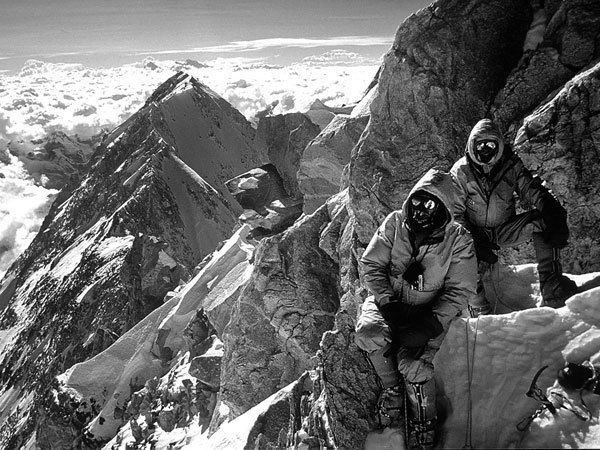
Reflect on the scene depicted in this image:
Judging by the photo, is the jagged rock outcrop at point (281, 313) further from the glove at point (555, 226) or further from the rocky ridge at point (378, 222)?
the glove at point (555, 226)

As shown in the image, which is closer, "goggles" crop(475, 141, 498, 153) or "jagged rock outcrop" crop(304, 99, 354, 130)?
"goggles" crop(475, 141, 498, 153)

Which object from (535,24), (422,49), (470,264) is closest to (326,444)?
(470,264)

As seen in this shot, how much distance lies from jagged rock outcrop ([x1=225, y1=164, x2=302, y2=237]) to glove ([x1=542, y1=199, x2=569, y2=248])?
119 ft

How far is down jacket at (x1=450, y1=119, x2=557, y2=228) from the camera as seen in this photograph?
34.4ft

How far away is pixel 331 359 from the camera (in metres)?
10.4

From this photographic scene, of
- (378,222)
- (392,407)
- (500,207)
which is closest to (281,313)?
(378,222)

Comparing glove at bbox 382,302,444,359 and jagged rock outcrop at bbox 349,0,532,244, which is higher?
jagged rock outcrop at bbox 349,0,532,244

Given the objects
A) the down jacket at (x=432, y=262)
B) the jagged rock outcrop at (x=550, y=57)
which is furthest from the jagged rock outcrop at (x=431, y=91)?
the down jacket at (x=432, y=262)

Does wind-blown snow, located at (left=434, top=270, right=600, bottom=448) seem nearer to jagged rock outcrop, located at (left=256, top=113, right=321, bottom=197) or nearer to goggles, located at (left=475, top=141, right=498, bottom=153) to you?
goggles, located at (left=475, top=141, right=498, bottom=153)

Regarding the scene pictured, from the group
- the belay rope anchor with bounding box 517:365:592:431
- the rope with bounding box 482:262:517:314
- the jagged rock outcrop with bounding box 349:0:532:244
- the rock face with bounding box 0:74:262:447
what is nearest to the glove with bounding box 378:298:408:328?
the belay rope anchor with bounding box 517:365:592:431

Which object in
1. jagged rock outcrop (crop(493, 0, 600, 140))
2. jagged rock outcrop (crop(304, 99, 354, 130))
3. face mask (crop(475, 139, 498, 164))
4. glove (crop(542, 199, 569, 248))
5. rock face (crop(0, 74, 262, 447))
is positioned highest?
jagged rock outcrop (crop(493, 0, 600, 140))

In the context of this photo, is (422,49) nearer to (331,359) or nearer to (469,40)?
(469,40)

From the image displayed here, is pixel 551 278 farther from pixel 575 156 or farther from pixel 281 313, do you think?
pixel 281 313

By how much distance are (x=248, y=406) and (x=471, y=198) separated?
27313mm
